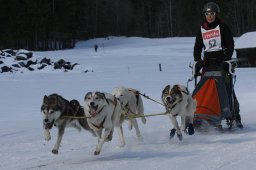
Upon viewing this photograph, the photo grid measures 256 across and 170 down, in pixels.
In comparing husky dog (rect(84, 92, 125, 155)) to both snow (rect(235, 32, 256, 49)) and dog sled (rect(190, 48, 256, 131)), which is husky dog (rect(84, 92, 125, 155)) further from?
snow (rect(235, 32, 256, 49))

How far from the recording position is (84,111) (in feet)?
17.7

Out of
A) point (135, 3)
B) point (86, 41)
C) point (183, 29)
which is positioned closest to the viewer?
point (86, 41)

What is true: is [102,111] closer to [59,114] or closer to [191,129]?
[59,114]

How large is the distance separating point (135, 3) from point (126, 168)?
62.5m

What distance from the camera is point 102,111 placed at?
5.15 m

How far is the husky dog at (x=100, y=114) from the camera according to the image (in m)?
5.06

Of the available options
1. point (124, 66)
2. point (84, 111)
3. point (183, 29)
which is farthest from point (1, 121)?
point (183, 29)

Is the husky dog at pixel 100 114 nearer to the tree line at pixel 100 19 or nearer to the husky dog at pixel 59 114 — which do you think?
the husky dog at pixel 59 114

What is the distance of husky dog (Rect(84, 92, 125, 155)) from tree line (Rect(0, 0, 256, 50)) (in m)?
41.8

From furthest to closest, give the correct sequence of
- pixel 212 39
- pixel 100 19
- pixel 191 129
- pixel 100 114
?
pixel 100 19 → pixel 212 39 → pixel 191 129 → pixel 100 114

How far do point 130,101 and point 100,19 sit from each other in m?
53.2

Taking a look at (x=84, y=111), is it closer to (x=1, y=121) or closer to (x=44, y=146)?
(x=44, y=146)

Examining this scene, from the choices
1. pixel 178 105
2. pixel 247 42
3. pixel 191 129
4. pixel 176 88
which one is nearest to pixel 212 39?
pixel 176 88

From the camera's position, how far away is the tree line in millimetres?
47312
